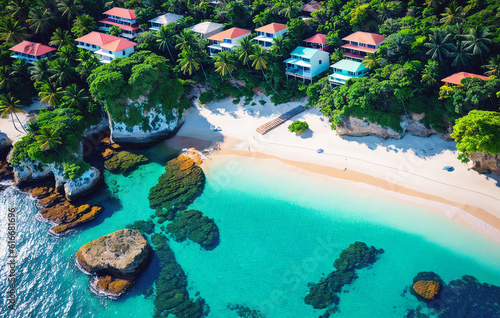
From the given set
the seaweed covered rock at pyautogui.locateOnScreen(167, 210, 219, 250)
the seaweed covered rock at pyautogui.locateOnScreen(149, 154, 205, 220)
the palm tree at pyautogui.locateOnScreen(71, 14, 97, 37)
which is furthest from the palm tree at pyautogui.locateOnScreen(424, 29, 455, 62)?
the palm tree at pyautogui.locateOnScreen(71, 14, 97, 37)

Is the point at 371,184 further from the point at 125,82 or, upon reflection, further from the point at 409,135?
the point at 125,82

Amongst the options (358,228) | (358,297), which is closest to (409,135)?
(358,228)

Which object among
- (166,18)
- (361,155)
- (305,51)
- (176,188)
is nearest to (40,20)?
(166,18)

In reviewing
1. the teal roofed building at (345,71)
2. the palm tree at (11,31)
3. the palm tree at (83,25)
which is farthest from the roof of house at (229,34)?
the palm tree at (11,31)

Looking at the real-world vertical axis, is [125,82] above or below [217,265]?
above

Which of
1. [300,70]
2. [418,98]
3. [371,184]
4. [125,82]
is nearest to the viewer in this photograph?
[371,184]
